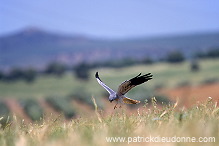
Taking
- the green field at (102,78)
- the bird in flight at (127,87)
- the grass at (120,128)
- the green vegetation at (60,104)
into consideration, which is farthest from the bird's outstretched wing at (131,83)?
the green field at (102,78)

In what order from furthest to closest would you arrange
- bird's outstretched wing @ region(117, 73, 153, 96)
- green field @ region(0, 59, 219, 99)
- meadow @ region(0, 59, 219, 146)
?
green field @ region(0, 59, 219, 99) < bird's outstretched wing @ region(117, 73, 153, 96) < meadow @ region(0, 59, 219, 146)

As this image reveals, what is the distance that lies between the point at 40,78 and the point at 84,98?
4375 centimetres

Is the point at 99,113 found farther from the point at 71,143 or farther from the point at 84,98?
the point at 84,98

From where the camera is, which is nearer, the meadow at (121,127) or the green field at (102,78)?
the meadow at (121,127)

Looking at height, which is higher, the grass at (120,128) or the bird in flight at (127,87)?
the bird in flight at (127,87)

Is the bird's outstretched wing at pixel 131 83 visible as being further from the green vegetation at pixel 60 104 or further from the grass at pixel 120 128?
the green vegetation at pixel 60 104

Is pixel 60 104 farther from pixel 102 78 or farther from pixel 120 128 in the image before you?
pixel 120 128

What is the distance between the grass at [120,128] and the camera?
430 centimetres

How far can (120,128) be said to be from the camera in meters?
4.97

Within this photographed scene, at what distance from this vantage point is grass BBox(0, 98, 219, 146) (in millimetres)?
4301

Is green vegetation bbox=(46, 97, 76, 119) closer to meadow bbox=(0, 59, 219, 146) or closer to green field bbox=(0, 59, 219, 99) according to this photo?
green field bbox=(0, 59, 219, 99)

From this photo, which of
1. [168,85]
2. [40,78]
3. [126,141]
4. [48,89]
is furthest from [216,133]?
[40,78]

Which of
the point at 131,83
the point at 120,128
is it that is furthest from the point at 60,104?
the point at 120,128

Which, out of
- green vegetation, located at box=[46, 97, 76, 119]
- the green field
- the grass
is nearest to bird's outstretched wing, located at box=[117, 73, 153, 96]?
the grass
